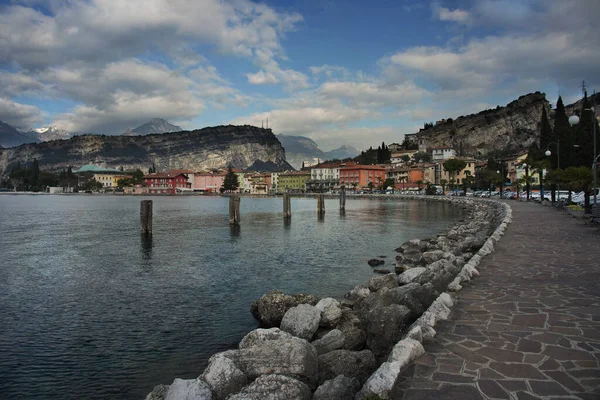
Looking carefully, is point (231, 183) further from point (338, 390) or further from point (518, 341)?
point (338, 390)

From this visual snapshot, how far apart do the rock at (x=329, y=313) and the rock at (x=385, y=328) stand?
1.09 meters

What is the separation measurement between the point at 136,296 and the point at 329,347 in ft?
28.3

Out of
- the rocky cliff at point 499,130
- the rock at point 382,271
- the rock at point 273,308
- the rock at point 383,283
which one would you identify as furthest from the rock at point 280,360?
the rocky cliff at point 499,130

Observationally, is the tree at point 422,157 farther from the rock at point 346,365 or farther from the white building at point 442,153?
the rock at point 346,365

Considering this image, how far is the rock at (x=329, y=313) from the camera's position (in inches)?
365

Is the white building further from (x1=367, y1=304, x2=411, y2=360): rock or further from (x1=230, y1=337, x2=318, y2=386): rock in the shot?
(x1=230, y1=337, x2=318, y2=386): rock

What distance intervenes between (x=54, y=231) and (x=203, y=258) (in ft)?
63.6

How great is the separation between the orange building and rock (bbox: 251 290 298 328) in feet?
446

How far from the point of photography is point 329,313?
940 centimetres

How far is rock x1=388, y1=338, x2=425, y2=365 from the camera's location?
17.2ft

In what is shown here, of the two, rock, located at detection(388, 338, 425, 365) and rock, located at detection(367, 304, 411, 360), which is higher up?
rock, located at detection(388, 338, 425, 365)

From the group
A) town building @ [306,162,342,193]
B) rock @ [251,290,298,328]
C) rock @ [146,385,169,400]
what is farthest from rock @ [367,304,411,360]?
town building @ [306,162,342,193]

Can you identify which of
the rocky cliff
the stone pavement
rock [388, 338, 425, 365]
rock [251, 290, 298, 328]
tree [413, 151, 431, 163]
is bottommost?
rock [251, 290, 298, 328]

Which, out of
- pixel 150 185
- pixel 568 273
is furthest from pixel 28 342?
pixel 150 185
